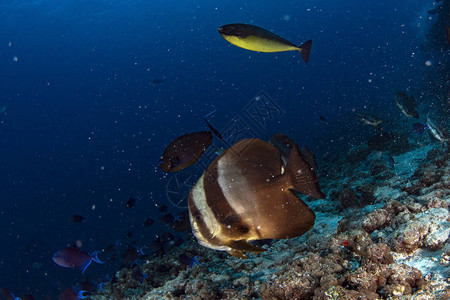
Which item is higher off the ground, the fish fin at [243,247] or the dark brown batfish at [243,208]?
the dark brown batfish at [243,208]

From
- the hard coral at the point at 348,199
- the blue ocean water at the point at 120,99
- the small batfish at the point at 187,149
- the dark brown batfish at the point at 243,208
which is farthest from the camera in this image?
the blue ocean water at the point at 120,99

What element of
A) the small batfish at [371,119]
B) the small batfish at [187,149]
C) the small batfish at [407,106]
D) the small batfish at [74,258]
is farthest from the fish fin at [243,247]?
the small batfish at [407,106]

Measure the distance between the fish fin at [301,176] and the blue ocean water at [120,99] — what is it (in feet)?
4.86

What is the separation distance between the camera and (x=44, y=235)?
3694 centimetres

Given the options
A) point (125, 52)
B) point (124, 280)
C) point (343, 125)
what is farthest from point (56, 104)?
point (124, 280)

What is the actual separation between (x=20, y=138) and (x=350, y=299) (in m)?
67.3

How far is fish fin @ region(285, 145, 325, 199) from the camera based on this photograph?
62.9 inches

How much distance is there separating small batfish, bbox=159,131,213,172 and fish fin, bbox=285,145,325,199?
1336mm

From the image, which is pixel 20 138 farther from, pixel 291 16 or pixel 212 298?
pixel 291 16

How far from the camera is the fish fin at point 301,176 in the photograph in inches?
62.9

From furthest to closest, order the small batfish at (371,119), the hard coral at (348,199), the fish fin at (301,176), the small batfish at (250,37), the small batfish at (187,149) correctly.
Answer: the small batfish at (371,119), the hard coral at (348,199), the small batfish at (250,37), the small batfish at (187,149), the fish fin at (301,176)

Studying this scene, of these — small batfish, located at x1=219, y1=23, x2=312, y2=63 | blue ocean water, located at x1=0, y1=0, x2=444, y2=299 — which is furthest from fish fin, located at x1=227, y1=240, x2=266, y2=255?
small batfish, located at x1=219, y1=23, x2=312, y2=63

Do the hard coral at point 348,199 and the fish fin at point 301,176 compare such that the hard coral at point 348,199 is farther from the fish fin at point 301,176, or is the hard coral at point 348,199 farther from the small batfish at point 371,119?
the fish fin at point 301,176

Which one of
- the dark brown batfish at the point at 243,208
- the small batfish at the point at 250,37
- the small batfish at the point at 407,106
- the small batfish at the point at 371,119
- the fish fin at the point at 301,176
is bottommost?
the small batfish at the point at 371,119
